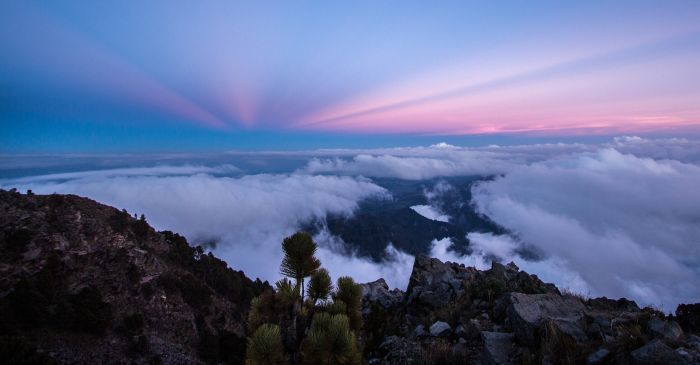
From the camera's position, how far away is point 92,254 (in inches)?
1225

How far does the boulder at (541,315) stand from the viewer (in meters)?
5.86

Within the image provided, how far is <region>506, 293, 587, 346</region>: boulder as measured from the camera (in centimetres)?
Answer: 586

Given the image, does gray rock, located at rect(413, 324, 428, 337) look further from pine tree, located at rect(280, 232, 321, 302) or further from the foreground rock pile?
pine tree, located at rect(280, 232, 321, 302)

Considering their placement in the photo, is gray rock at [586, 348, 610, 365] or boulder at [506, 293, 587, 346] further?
boulder at [506, 293, 587, 346]

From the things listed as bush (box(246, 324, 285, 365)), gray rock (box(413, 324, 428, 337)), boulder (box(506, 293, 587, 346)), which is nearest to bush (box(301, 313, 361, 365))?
bush (box(246, 324, 285, 365))

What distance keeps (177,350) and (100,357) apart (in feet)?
20.4

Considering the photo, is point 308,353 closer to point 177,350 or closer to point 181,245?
point 177,350

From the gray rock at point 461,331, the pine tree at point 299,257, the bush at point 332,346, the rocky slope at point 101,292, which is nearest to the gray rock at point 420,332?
the gray rock at point 461,331

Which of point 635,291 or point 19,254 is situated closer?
point 19,254

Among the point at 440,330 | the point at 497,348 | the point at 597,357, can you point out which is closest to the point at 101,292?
the point at 440,330

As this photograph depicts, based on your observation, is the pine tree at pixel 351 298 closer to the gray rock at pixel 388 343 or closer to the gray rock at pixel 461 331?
the gray rock at pixel 388 343

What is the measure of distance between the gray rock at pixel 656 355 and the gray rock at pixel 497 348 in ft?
6.59

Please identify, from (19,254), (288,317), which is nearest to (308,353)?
(288,317)

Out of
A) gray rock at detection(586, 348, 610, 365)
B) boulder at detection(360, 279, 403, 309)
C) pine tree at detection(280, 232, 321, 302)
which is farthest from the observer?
boulder at detection(360, 279, 403, 309)
